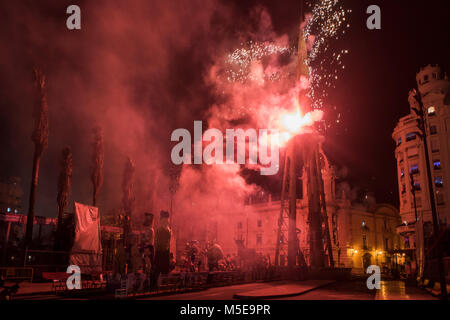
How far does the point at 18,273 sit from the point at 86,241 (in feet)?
15.1

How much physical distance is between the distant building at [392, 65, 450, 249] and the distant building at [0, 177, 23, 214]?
290 feet

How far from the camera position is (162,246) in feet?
49.7

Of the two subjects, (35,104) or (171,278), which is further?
(35,104)

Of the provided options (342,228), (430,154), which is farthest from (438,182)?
(342,228)

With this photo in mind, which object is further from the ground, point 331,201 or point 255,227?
point 331,201

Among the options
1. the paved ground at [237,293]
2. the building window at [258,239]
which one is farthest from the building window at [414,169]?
the paved ground at [237,293]

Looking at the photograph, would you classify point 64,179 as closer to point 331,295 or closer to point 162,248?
point 162,248

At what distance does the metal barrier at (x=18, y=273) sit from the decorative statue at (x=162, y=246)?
10448 mm

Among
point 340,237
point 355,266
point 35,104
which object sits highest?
point 35,104

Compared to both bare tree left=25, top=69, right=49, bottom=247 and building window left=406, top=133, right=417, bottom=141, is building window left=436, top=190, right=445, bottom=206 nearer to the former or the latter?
building window left=406, top=133, right=417, bottom=141
